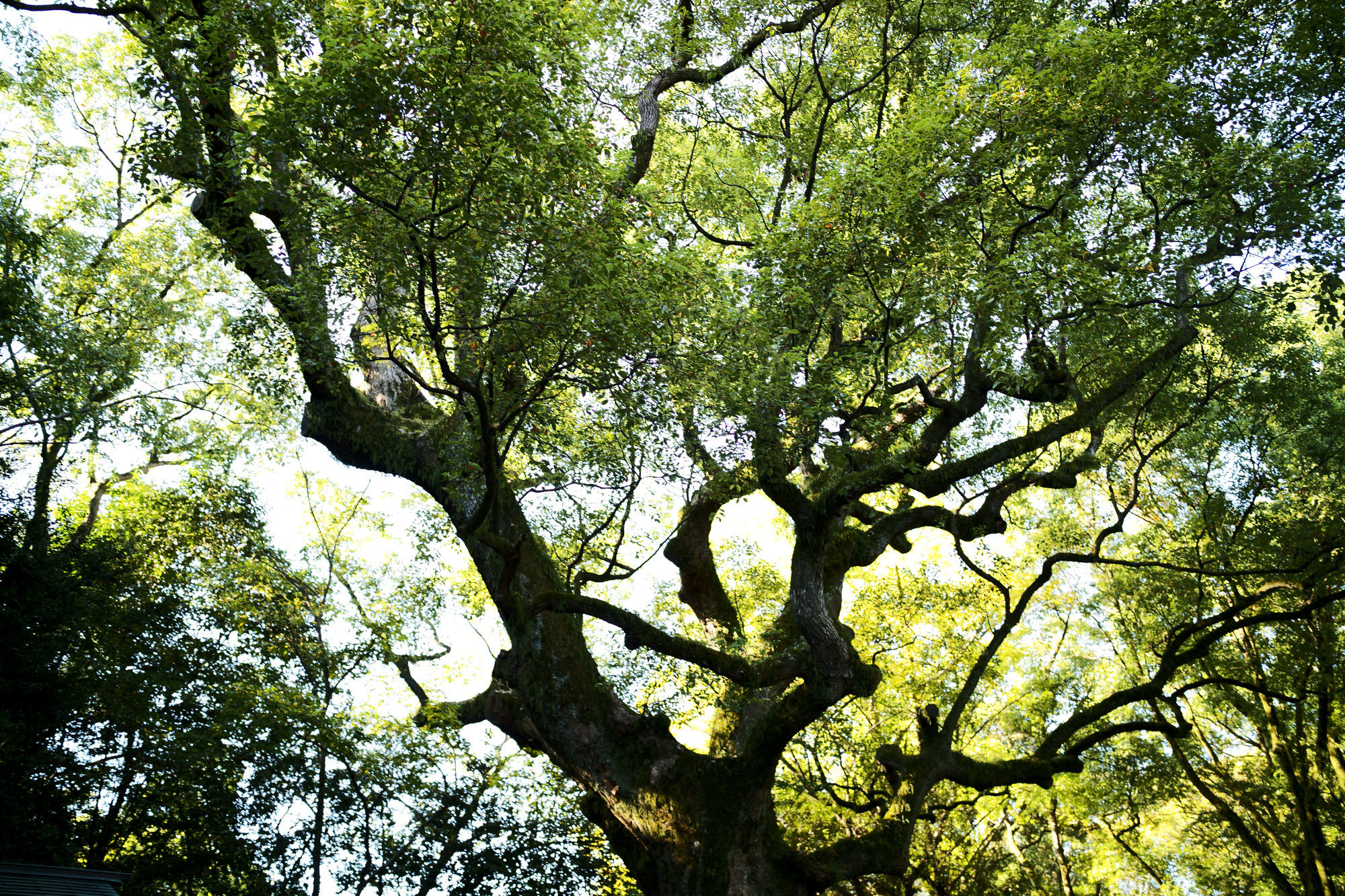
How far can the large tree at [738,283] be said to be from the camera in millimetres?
5316

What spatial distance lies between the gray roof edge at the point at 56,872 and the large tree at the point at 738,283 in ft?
Result: 8.64

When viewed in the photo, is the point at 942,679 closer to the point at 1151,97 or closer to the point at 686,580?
the point at 686,580

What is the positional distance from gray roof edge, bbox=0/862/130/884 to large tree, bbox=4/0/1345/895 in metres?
2.63

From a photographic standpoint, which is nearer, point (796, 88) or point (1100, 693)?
point (796, 88)

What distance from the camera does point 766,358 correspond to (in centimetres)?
683

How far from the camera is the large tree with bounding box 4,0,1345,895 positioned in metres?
5.32

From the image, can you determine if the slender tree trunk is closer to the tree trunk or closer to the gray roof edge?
the gray roof edge

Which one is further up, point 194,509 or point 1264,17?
point 1264,17

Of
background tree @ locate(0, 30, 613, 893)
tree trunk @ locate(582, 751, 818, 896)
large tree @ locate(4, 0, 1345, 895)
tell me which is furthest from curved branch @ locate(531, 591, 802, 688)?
background tree @ locate(0, 30, 613, 893)

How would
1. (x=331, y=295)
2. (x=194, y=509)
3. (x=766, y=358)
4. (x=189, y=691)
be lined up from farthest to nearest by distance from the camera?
(x=194, y=509), (x=189, y=691), (x=766, y=358), (x=331, y=295)

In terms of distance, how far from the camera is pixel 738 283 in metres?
7.02

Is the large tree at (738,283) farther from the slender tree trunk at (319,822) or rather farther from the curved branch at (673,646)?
the slender tree trunk at (319,822)

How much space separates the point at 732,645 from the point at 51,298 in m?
8.89

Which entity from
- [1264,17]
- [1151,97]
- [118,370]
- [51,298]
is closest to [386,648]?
[118,370]
